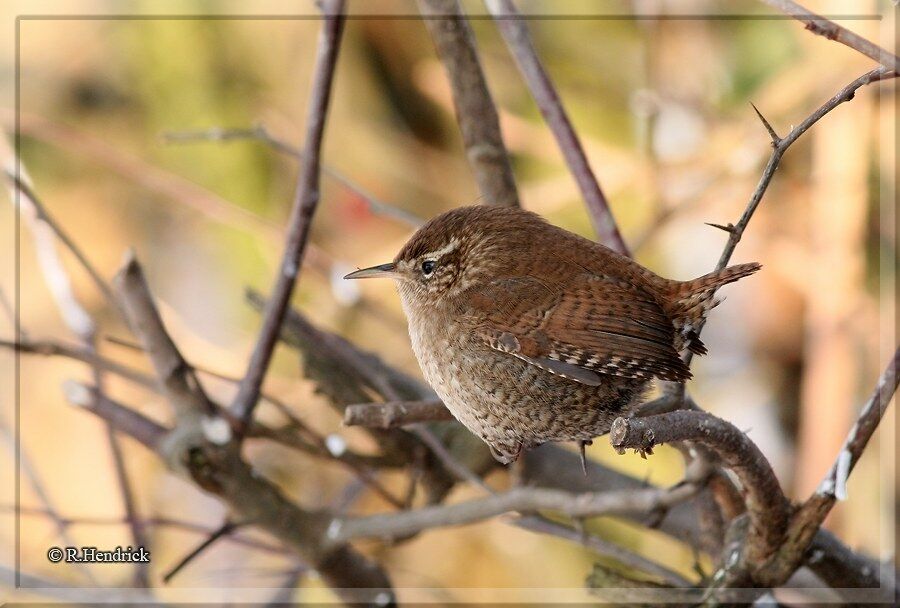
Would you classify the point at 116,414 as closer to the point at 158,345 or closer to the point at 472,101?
the point at 158,345

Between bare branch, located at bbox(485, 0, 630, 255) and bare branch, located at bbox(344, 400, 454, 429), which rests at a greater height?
bare branch, located at bbox(485, 0, 630, 255)

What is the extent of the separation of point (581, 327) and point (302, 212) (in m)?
0.87

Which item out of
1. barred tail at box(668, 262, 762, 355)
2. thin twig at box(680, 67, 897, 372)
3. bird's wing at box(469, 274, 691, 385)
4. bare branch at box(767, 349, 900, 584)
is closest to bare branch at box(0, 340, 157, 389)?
bird's wing at box(469, 274, 691, 385)

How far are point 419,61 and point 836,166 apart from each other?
1.91 m

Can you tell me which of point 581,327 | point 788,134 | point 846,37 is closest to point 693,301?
point 581,327

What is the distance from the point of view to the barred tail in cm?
182

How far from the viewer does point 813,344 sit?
4.30 meters

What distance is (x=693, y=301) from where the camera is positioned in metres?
1.87

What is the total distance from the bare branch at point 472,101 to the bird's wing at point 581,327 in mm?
734

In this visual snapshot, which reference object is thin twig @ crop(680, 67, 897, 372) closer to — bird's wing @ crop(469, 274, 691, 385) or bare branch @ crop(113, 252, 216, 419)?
bird's wing @ crop(469, 274, 691, 385)

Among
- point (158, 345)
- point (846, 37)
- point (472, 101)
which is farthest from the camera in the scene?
point (472, 101)

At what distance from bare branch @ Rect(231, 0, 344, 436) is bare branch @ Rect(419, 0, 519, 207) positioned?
0.35 m

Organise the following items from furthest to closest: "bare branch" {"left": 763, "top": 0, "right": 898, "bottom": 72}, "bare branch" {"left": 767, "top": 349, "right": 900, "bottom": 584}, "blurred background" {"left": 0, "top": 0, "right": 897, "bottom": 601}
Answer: "blurred background" {"left": 0, "top": 0, "right": 897, "bottom": 601} < "bare branch" {"left": 767, "top": 349, "right": 900, "bottom": 584} < "bare branch" {"left": 763, "top": 0, "right": 898, "bottom": 72}

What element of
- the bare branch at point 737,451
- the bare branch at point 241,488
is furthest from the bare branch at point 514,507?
the bare branch at point 737,451
